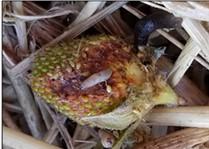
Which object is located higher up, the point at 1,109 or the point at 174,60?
the point at 174,60

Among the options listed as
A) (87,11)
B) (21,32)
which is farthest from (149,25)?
(21,32)

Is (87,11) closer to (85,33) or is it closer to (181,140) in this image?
(85,33)

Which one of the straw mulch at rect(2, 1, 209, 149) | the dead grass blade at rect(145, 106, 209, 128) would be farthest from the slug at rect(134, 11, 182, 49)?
the dead grass blade at rect(145, 106, 209, 128)

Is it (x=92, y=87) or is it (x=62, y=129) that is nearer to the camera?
(x=92, y=87)

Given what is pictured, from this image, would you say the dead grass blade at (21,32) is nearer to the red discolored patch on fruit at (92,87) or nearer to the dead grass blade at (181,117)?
the red discolored patch on fruit at (92,87)

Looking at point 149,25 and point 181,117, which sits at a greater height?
point 149,25

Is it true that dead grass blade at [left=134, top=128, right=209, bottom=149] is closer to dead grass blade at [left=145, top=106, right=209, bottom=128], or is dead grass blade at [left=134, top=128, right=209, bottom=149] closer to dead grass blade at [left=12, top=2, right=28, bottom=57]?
dead grass blade at [left=145, top=106, right=209, bottom=128]

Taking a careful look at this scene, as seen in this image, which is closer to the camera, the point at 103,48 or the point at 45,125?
the point at 103,48

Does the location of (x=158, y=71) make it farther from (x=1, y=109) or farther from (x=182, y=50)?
(x=1, y=109)

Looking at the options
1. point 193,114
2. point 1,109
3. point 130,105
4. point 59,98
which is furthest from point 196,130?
point 1,109
